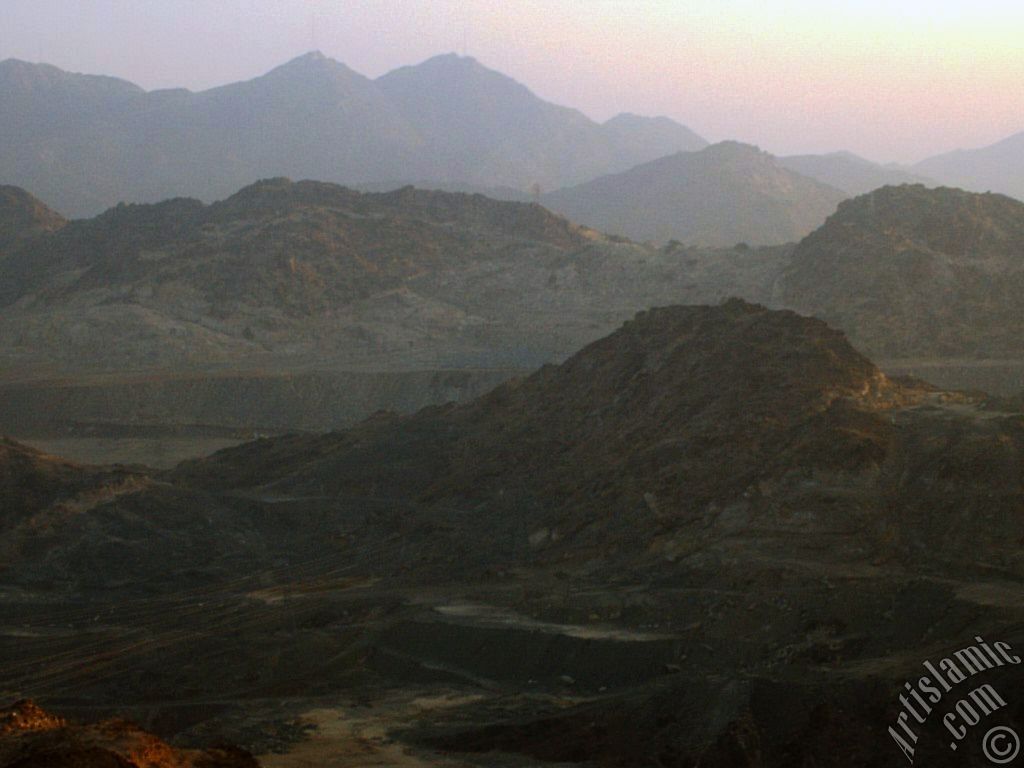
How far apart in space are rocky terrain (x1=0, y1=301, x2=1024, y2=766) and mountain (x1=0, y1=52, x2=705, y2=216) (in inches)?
4020

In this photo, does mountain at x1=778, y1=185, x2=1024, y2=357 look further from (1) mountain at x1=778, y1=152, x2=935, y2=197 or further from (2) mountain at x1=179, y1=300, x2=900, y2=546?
(1) mountain at x1=778, y1=152, x2=935, y2=197

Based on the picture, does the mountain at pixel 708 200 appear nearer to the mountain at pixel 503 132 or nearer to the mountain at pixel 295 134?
the mountain at pixel 295 134

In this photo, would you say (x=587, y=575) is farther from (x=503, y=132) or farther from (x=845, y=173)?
(x=503, y=132)

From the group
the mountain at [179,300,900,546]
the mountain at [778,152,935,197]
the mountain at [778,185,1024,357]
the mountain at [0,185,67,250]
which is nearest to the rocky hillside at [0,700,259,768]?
the mountain at [179,300,900,546]

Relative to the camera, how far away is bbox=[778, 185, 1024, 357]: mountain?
43938 millimetres

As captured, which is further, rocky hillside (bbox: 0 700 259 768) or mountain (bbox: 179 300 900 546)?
mountain (bbox: 179 300 900 546)

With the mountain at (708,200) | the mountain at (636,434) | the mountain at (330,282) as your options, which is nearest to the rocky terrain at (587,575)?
the mountain at (636,434)

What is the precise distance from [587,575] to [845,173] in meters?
147

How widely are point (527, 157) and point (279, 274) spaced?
4171 inches

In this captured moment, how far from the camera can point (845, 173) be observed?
15662 centimetres

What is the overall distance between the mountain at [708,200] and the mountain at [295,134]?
3653 centimetres

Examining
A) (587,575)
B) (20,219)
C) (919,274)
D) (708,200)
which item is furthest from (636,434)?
(708,200)

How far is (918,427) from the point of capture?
2011 cm

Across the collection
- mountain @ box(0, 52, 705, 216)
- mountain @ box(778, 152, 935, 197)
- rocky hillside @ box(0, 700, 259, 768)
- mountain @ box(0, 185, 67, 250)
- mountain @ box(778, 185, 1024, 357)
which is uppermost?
mountain @ box(0, 52, 705, 216)
